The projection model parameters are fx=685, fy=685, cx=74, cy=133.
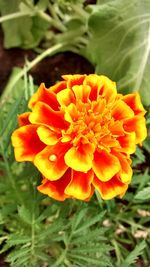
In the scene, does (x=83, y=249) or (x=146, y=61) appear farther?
(x=146, y=61)

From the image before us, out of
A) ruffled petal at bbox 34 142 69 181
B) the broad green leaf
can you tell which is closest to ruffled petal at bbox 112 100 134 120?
ruffled petal at bbox 34 142 69 181

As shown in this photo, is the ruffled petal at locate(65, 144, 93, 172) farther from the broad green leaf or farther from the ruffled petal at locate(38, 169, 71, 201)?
the broad green leaf

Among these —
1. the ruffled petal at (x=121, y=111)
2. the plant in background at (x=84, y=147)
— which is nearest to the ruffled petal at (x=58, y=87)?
the plant in background at (x=84, y=147)

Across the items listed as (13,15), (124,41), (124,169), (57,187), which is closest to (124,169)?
(124,169)

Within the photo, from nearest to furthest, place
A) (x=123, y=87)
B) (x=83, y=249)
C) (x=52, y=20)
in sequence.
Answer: (x=83, y=249)
(x=123, y=87)
(x=52, y=20)

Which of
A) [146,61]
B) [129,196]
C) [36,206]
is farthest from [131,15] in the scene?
[36,206]

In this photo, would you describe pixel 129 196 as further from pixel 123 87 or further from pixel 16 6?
pixel 16 6
